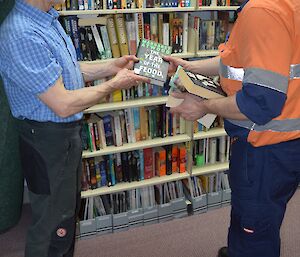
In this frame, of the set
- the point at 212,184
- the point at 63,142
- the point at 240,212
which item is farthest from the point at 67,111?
the point at 212,184

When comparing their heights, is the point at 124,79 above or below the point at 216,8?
below

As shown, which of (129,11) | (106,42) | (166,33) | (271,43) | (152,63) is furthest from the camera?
(166,33)

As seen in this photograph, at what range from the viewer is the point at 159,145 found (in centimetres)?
266

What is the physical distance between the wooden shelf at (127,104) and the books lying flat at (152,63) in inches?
21.3

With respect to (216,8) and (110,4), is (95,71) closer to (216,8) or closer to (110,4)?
(110,4)

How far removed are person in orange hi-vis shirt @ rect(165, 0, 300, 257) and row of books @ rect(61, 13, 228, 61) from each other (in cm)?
89

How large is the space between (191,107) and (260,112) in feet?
1.26

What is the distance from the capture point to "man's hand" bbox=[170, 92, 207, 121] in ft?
5.26

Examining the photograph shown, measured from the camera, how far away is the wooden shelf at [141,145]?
97.3 inches

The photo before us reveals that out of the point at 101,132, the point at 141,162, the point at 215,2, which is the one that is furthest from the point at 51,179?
the point at 215,2

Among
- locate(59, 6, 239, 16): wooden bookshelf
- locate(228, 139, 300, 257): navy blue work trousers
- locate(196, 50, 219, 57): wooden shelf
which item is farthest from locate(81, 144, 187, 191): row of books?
locate(228, 139, 300, 257): navy blue work trousers

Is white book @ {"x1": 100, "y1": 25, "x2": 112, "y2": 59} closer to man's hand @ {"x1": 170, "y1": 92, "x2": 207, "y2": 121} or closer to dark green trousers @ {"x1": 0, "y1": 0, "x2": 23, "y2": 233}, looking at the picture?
dark green trousers @ {"x1": 0, "y1": 0, "x2": 23, "y2": 233}

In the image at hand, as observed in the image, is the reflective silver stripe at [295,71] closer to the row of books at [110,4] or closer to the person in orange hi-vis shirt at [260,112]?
the person in orange hi-vis shirt at [260,112]

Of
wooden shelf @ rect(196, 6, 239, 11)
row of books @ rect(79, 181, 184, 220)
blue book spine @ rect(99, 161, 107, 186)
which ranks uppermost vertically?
wooden shelf @ rect(196, 6, 239, 11)
